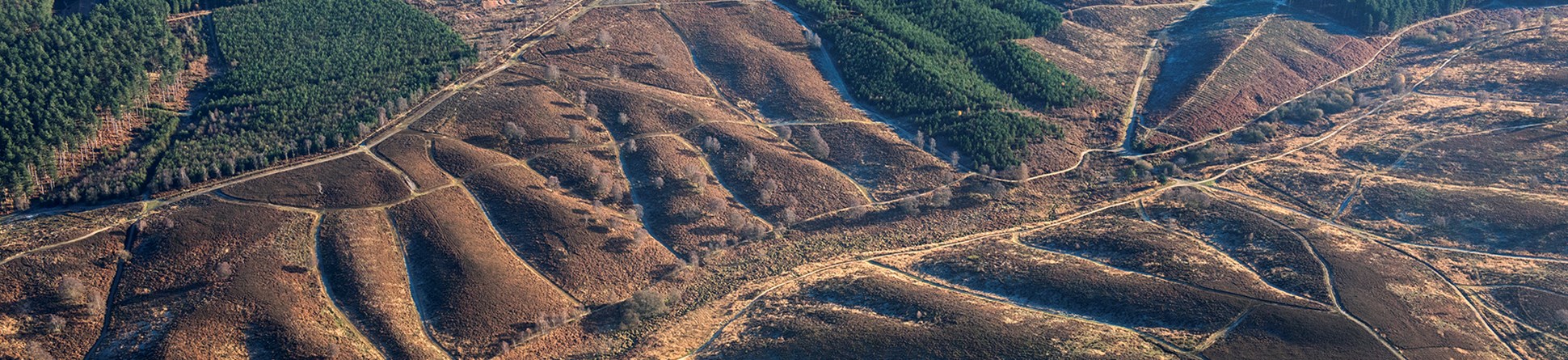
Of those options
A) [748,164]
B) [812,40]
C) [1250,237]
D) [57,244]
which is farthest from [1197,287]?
[57,244]

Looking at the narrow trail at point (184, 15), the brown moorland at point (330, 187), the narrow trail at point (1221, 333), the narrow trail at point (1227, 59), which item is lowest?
the narrow trail at point (1221, 333)

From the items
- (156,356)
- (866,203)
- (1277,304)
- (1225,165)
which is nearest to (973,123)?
(866,203)

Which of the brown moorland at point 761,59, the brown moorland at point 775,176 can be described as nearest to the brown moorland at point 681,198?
the brown moorland at point 775,176

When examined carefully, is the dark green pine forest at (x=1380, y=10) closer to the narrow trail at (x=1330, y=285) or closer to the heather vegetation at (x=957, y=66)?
the heather vegetation at (x=957, y=66)

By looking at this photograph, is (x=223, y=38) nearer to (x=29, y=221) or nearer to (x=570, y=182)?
(x=29, y=221)

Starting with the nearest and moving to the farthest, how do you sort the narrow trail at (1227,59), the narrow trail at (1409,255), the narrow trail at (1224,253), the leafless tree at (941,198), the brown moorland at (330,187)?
the narrow trail at (1409,255)
the narrow trail at (1224,253)
the brown moorland at (330,187)
the leafless tree at (941,198)
the narrow trail at (1227,59)

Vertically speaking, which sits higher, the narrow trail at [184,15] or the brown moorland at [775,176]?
the narrow trail at [184,15]
